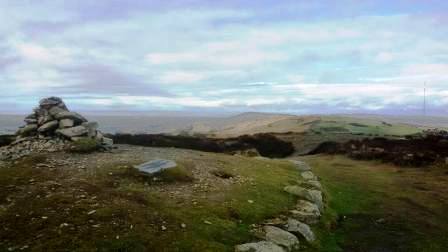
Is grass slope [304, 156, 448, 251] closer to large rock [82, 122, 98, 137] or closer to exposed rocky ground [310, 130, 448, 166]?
exposed rocky ground [310, 130, 448, 166]

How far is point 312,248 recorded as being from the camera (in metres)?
14.2

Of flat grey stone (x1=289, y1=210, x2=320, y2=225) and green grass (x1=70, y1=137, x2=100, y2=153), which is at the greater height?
green grass (x1=70, y1=137, x2=100, y2=153)

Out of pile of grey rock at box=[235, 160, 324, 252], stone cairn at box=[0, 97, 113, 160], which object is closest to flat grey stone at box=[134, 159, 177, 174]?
pile of grey rock at box=[235, 160, 324, 252]

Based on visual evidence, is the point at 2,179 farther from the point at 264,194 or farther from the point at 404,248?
the point at 404,248

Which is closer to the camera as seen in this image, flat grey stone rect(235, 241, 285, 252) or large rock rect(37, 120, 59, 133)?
Result: flat grey stone rect(235, 241, 285, 252)

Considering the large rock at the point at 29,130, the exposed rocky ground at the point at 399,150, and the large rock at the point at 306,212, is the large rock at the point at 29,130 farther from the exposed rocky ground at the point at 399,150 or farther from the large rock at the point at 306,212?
the exposed rocky ground at the point at 399,150

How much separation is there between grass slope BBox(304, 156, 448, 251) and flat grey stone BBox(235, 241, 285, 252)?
6.36 feet

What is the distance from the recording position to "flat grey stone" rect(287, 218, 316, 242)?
14649 mm

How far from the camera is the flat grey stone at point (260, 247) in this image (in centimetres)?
1247

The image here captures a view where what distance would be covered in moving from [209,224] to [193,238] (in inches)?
48.2

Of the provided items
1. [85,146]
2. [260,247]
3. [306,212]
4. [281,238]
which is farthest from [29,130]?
[260,247]

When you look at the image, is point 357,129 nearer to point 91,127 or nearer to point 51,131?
point 91,127

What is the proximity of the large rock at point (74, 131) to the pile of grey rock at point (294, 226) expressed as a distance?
383 inches

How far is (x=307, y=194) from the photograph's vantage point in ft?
62.4
